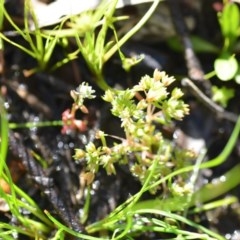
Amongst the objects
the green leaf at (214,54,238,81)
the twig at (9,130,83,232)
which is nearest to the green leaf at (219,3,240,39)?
the green leaf at (214,54,238,81)

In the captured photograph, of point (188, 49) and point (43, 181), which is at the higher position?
point (188, 49)

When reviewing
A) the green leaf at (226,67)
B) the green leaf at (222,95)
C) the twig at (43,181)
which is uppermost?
the green leaf at (226,67)

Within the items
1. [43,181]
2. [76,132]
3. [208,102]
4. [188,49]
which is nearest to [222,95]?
[208,102]

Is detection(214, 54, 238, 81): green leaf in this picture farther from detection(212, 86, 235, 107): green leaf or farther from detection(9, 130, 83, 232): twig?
detection(9, 130, 83, 232): twig

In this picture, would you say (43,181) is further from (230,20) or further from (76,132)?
(230,20)

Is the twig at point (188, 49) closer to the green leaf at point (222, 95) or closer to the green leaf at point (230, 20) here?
the green leaf at point (222, 95)

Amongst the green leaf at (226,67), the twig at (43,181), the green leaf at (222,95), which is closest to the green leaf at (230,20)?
the green leaf at (226,67)

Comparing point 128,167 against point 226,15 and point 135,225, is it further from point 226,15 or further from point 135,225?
point 226,15

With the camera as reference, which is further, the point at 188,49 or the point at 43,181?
the point at 188,49

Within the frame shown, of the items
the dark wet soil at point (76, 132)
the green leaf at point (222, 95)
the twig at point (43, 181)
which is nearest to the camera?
the twig at point (43, 181)
